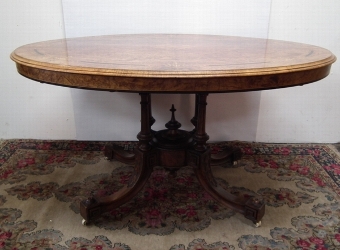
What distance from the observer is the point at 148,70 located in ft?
2.99

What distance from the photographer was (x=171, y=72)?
896 millimetres

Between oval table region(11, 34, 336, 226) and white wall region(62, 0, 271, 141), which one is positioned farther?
white wall region(62, 0, 271, 141)

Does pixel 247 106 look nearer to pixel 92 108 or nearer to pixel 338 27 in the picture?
pixel 338 27

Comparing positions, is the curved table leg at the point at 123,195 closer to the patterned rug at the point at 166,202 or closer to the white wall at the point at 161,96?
the patterned rug at the point at 166,202

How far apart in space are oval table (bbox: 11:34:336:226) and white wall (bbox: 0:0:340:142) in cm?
35

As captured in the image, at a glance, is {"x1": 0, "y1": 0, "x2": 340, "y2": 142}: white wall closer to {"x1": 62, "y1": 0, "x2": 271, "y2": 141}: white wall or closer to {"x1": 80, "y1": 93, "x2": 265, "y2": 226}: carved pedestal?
{"x1": 62, "y1": 0, "x2": 271, "y2": 141}: white wall

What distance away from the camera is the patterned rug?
132 centimetres

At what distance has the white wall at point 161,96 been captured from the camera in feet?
6.37

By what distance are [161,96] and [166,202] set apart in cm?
79

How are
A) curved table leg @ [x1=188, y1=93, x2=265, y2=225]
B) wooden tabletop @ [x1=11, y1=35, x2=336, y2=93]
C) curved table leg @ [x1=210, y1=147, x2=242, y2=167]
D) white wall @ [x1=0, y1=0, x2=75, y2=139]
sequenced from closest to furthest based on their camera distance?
1. wooden tabletop @ [x1=11, y1=35, x2=336, y2=93]
2. curved table leg @ [x1=188, y1=93, x2=265, y2=225]
3. curved table leg @ [x1=210, y1=147, x2=242, y2=167]
4. white wall @ [x1=0, y1=0, x2=75, y2=139]

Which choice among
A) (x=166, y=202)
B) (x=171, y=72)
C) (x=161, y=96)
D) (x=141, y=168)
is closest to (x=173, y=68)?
(x=171, y=72)

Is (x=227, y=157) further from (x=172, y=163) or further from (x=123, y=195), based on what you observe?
(x=123, y=195)

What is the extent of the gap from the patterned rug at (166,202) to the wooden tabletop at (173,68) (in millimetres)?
673

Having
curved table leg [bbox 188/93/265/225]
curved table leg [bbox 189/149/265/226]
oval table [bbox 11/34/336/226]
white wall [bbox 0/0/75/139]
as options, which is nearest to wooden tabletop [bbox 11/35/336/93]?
oval table [bbox 11/34/336/226]
